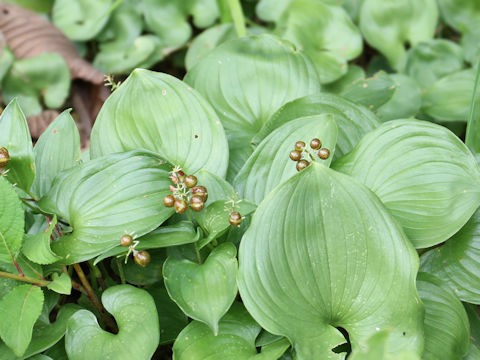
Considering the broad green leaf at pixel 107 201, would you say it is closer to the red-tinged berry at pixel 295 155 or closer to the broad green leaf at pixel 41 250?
the broad green leaf at pixel 41 250

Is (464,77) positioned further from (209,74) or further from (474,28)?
(209,74)

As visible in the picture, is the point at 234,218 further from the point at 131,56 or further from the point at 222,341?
the point at 131,56

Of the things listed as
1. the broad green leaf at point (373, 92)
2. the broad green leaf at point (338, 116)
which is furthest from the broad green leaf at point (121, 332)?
the broad green leaf at point (373, 92)

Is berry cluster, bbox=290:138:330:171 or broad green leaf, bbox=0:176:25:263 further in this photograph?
berry cluster, bbox=290:138:330:171

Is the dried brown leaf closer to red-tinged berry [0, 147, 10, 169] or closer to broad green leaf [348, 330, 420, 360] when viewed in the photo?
red-tinged berry [0, 147, 10, 169]

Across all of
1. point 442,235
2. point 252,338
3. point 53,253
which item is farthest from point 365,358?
point 53,253

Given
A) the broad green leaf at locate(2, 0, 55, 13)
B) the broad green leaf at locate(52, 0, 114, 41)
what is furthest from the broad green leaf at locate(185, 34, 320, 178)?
the broad green leaf at locate(2, 0, 55, 13)
